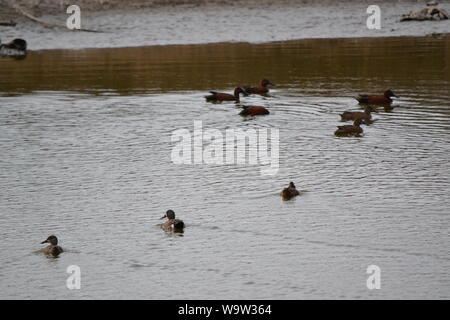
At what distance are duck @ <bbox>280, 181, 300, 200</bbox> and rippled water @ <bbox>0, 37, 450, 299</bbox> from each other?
102mm

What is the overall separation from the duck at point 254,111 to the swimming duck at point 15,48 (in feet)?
47.3

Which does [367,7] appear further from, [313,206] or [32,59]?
[313,206]

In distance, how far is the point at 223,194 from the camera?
15.5 m

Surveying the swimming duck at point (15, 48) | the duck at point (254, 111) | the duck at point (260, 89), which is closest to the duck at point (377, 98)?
the duck at point (254, 111)

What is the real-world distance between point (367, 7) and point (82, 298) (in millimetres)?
31616

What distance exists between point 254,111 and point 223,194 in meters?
6.69

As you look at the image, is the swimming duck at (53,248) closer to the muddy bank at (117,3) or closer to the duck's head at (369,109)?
the duck's head at (369,109)

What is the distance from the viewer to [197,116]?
22125 mm

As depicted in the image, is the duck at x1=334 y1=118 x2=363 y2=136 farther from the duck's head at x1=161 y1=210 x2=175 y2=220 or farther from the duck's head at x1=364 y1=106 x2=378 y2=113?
the duck's head at x1=161 y1=210 x2=175 y2=220

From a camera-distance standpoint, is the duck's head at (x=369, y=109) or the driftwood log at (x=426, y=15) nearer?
the duck's head at (x=369, y=109)

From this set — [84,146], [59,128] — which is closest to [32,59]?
[59,128]

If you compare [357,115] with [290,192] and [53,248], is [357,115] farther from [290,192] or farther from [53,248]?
[53,248]

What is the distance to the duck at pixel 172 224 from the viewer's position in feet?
44.8

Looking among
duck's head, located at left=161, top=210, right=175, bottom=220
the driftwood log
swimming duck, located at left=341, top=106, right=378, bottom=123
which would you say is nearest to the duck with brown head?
swimming duck, located at left=341, top=106, right=378, bottom=123
